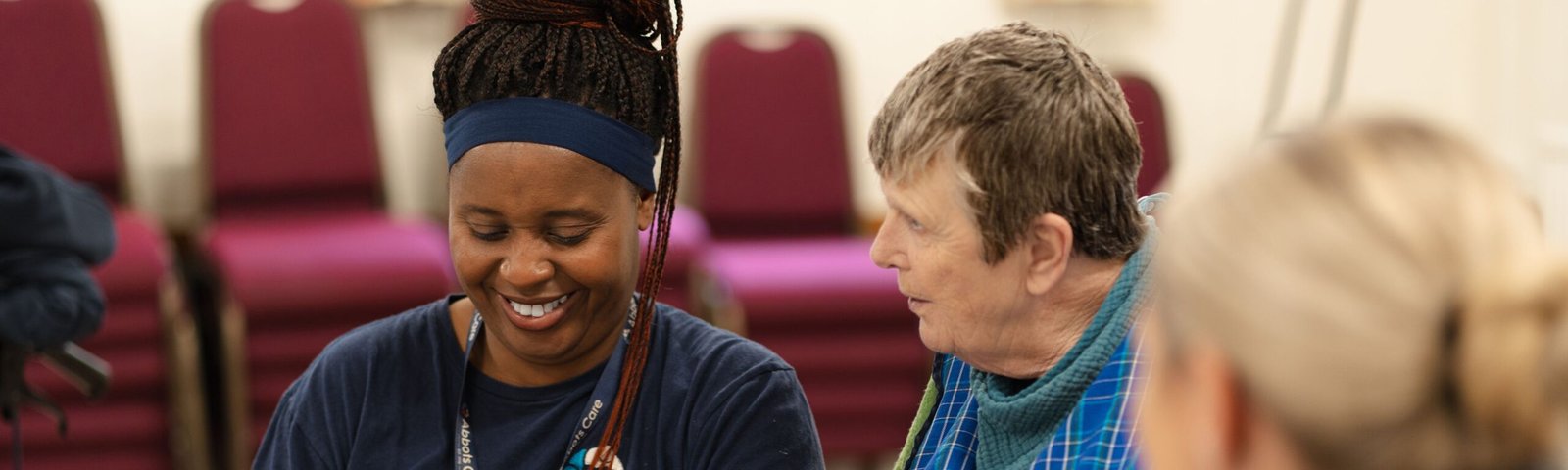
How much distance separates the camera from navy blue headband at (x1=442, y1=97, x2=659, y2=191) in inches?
64.2

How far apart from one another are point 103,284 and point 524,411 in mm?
2316

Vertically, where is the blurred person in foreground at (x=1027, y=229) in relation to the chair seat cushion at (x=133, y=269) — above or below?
above

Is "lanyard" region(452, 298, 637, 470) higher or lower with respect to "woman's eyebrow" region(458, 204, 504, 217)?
lower

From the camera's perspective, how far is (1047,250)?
144 centimetres

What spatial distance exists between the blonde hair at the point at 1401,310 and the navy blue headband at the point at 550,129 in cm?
96

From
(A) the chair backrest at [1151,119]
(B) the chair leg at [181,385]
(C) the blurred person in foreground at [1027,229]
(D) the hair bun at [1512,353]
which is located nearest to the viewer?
(D) the hair bun at [1512,353]

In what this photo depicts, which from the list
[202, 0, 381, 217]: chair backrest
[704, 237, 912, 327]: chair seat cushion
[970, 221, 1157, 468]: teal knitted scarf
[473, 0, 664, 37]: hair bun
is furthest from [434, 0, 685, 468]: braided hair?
[202, 0, 381, 217]: chair backrest

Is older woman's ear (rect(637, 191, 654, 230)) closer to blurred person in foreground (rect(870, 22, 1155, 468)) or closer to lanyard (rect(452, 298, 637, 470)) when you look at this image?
lanyard (rect(452, 298, 637, 470))

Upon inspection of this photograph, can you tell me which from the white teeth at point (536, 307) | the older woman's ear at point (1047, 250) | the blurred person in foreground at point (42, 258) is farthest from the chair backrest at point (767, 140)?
the older woman's ear at point (1047, 250)

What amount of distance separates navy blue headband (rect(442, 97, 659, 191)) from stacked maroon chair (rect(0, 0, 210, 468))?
236cm

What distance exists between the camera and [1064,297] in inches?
58.7

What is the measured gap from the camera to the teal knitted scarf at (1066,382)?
1479 mm

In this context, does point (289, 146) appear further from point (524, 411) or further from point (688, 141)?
point (524, 411)

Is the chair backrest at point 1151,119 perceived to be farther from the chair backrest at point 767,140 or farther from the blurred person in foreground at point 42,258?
the blurred person in foreground at point 42,258
